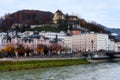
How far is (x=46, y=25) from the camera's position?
91.9 m

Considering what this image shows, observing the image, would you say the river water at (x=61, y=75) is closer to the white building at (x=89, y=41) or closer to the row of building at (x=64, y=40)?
the row of building at (x=64, y=40)

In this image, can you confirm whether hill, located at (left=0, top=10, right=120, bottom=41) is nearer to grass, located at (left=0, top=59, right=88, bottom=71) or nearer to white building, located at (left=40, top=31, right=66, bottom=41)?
white building, located at (left=40, top=31, right=66, bottom=41)

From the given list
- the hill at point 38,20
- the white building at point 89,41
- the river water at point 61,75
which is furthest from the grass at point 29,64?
the hill at point 38,20

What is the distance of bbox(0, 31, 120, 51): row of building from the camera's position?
6662cm

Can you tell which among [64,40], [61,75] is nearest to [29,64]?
[61,75]

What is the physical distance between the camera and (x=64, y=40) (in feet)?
274

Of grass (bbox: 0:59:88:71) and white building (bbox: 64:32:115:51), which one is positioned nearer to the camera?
grass (bbox: 0:59:88:71)

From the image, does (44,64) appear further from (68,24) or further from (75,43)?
(68,24)

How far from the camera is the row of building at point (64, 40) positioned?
66619mm

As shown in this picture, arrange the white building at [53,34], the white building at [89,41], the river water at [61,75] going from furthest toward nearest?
the white building at [53,34], the white building at [89,41], the river water at [61,75]

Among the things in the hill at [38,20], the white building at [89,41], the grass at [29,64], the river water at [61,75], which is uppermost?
the hill at [38,20]

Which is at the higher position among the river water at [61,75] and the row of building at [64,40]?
the row of building at [64,40]

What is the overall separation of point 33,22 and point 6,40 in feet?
104

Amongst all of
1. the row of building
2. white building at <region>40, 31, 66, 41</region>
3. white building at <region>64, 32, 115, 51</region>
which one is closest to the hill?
white building at <region>40, 31, 66, 41</region>
